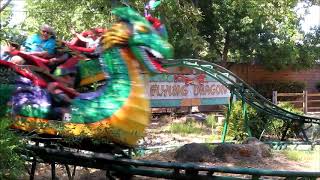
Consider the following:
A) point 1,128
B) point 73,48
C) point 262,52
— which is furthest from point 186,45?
point 1,128

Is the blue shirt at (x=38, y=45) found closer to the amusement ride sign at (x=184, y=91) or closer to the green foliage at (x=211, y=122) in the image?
the amusement ride sign at (x=184, y=91)

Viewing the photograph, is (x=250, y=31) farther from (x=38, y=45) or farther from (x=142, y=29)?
(x=142, y=29)

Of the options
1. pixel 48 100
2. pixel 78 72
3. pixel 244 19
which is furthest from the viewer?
pixel 244 19

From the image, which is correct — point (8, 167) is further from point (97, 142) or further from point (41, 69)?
point (41, 69)

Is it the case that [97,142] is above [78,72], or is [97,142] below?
below

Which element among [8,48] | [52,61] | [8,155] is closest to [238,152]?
[52,61]

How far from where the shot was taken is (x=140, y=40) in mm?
5059

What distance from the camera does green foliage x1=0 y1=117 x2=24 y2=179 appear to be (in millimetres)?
4293

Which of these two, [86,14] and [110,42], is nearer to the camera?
[110,42]

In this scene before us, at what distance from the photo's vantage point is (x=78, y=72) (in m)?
5.88

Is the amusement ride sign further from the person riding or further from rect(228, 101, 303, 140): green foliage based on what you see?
the person riding

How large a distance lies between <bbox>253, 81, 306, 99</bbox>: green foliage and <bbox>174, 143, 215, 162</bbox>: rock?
50.7 feet

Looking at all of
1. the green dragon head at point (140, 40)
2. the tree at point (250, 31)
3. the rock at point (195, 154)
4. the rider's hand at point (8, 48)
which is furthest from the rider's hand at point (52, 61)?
Answer: the tree at point (250, 31)

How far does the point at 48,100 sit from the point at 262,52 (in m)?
14.4
